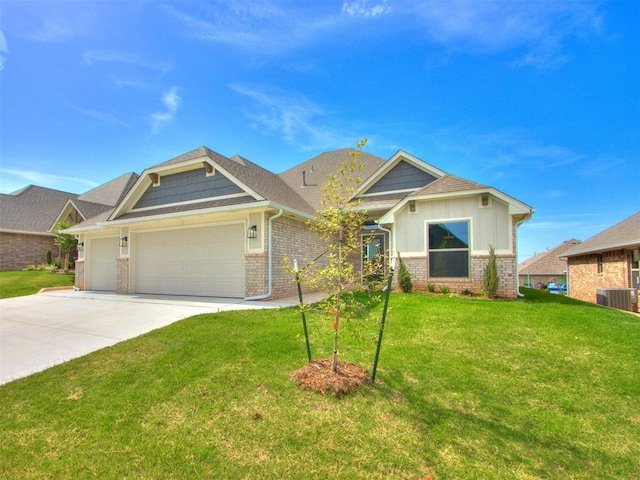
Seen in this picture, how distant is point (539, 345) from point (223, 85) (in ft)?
37.5

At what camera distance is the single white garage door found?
10523 mm

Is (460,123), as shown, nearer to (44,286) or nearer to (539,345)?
(539,345)

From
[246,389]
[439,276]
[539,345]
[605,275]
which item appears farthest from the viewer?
[605,275]

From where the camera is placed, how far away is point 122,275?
41.1ft

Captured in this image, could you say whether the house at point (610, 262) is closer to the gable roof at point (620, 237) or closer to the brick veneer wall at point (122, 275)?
the gable roof at point (620, 237)

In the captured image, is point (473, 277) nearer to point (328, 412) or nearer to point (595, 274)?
point (328, 412)

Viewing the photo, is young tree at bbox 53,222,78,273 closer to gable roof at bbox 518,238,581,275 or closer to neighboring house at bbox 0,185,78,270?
neighboring house at bbox 0,185,78,270

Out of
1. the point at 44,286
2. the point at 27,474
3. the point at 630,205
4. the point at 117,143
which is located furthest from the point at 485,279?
the point at 44,286

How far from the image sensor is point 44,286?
1534cm

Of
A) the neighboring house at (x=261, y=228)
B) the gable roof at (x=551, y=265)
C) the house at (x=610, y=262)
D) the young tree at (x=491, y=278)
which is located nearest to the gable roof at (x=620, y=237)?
the house at (x=610, y=262)

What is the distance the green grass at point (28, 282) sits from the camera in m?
13.8

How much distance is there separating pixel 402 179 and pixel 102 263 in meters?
14.1

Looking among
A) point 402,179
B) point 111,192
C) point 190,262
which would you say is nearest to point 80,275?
point 190,262

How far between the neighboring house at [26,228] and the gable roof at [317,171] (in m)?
17.0
